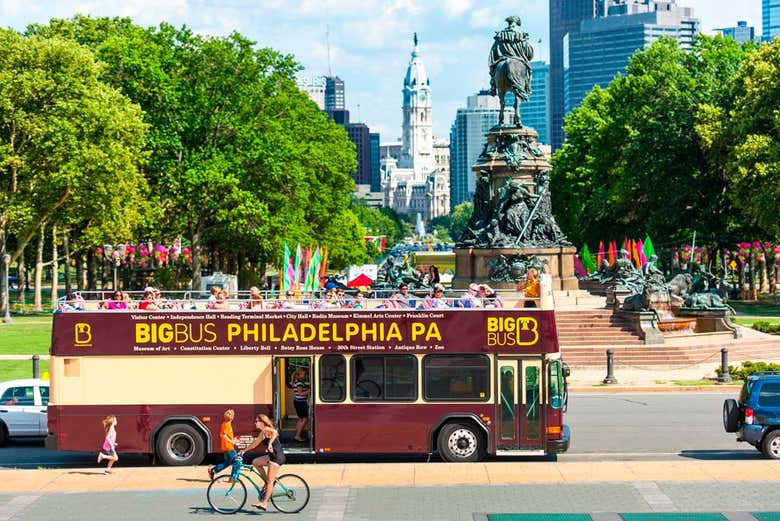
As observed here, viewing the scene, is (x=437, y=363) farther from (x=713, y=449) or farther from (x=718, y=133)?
(x=718, y=133)

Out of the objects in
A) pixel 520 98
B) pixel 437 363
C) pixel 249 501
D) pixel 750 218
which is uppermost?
pixel 520 98

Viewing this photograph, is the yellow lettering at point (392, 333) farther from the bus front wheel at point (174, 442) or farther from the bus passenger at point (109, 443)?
the bus passenger at point (109, 443)

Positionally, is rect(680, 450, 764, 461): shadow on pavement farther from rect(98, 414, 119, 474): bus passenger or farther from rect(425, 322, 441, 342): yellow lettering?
rect(98, 414, 119, 474): bus passenger

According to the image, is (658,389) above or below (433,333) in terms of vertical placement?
below

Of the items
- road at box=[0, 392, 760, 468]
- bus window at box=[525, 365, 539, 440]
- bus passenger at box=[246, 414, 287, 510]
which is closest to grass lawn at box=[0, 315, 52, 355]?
road at box=[0, 392, 760, 468]

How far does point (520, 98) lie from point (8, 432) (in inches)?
1286

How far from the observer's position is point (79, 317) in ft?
83.1

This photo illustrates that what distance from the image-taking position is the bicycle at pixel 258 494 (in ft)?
68.1

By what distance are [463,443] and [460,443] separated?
0.06 metres

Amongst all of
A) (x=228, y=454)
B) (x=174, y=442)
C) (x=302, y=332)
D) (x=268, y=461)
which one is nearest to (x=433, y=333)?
(x=302, y=332)

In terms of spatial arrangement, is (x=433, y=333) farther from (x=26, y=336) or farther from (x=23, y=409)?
(x=26, y=336)

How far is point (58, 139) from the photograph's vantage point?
207ft

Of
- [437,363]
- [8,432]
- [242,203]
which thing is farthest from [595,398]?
[242,203]

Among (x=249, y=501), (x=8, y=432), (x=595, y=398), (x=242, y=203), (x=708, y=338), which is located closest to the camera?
(x=249, y=501)
